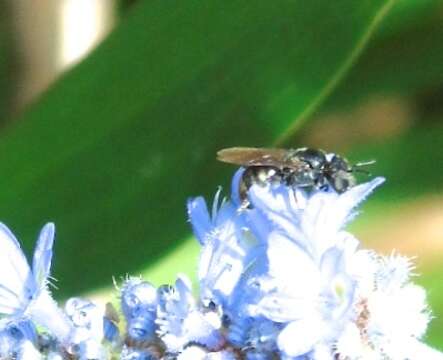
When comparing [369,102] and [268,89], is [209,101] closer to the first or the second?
[268,89]

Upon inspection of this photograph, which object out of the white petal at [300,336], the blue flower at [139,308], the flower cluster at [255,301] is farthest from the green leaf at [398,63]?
the white petal at [300,336]

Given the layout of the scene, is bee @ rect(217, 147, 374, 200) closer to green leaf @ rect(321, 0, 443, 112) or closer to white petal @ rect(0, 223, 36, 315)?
white petal @ rect(0, 223, 36, 315)

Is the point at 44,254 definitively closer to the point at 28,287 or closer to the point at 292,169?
the point at 28,287

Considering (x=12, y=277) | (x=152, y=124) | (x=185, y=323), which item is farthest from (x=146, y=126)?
(x=185, y=323)

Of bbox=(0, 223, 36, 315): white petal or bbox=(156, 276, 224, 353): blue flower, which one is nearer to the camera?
bbox=(156, 276, 224, 353): blue flower

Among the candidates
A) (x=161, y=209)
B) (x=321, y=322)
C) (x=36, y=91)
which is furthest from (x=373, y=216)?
(x=321, y=322)

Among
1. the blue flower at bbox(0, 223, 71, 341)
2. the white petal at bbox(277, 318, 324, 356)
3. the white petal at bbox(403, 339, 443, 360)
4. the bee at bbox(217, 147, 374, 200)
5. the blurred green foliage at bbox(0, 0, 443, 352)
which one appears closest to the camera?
the white petal at bbox(277, 318, 324, 356)

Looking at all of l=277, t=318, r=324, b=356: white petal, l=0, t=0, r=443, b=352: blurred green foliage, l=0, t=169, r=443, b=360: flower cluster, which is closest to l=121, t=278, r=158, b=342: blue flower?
l=0, t=169, r=443, b=360: flower cluster

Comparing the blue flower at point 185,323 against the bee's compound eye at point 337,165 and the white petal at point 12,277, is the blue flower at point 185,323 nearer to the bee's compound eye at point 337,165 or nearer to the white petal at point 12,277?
the white petal at point 12,277
